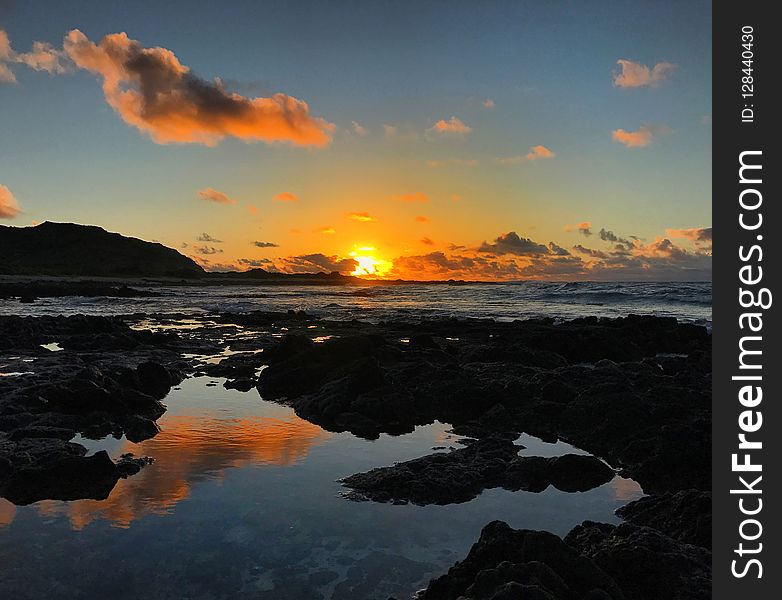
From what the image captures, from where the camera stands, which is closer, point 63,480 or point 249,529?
point 249,529

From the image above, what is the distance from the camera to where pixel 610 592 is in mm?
5098

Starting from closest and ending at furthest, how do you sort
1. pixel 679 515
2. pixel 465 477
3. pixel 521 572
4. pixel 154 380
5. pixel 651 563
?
pixel 521 572 < pixel 651 563 < pixel 679 515 < pixel 465 477 < pixel 154 380

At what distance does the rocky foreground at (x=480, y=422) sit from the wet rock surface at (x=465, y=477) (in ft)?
0.10

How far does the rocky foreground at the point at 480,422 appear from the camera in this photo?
220 inches

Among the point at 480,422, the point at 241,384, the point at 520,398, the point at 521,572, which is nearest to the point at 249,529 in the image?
Answer: the point at 521,572

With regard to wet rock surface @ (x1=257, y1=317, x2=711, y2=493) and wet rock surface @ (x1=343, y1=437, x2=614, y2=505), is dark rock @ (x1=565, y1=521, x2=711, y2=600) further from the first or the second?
wet rock surface @ (x1=257, y1=317, x2=711, y2=493)

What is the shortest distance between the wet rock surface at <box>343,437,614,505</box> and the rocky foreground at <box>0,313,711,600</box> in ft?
0.10

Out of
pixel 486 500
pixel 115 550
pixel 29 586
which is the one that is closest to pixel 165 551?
pixel 115 550

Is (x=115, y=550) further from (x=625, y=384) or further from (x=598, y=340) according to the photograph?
(x=598, y=340)

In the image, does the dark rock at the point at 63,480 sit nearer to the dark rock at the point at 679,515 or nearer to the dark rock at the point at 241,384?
the dark rock at the point at 679,515

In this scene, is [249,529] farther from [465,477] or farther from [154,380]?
[154,380]

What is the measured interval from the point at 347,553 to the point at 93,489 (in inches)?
159

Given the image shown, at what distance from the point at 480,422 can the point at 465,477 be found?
14.0 feet

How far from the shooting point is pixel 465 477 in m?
8.89
